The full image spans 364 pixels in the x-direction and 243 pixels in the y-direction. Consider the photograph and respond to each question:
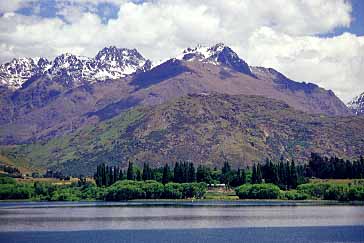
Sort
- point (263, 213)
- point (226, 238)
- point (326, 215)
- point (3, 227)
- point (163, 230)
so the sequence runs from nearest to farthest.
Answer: point (226, 238)
point (163, 230)
point (3, 227)
point (326, 215)
point (263, 213)

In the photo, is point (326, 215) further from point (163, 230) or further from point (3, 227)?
point (3, 227)

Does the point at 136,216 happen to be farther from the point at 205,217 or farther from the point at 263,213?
the point at 263,213

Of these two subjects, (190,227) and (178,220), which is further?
(178,220)

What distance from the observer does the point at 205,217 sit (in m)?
167

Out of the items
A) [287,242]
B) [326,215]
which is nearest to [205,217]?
[326,215]

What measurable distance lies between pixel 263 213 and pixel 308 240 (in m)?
66.5

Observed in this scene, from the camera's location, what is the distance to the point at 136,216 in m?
174

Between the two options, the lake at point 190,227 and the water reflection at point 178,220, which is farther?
the water reflection at point 178,220

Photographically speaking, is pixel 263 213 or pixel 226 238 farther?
pixel 263 213

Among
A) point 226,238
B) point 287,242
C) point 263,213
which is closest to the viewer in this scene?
point 287,242

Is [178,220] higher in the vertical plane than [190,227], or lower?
higher

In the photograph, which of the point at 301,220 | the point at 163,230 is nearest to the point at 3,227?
the point at 163,230

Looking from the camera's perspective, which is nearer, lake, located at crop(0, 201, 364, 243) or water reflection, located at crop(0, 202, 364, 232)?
lake, located at crop(0, 201, 364, 243)

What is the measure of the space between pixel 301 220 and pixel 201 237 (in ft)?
127
